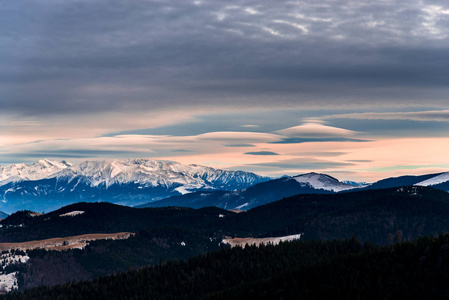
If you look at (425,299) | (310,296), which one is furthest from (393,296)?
(310,296)

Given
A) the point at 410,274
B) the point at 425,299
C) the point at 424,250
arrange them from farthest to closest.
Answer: the point at 424,250 < the point at 410,274 < the point at 425,299

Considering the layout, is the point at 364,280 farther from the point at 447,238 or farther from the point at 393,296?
the point at 447,238

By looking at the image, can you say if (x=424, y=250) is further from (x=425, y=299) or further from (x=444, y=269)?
(x=425, y=299)

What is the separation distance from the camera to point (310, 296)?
19350 centimetres

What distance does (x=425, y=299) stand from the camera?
167m

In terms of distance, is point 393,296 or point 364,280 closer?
point 393,296

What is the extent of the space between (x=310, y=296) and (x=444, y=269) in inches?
1692

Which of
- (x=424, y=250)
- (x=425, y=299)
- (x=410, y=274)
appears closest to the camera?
(x=425, y=299)

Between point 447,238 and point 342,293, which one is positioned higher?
point 447,238

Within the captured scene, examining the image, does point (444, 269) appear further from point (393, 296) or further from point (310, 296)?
point (310, 296)

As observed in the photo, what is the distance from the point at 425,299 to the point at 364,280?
2889cm

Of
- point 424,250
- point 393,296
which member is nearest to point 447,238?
point 424,250

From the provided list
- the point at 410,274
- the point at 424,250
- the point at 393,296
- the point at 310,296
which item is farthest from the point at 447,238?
the point at 310,296

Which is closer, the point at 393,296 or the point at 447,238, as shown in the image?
the point at 393,296
